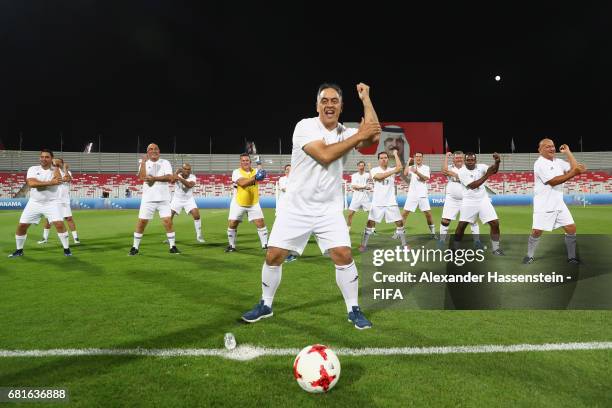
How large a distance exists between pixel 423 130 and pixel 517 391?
183 feet

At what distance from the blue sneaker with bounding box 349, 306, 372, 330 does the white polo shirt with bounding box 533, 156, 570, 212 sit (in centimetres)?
545

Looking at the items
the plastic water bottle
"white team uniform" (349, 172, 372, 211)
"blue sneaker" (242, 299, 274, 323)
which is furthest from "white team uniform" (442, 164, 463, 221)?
the plastic water bottle

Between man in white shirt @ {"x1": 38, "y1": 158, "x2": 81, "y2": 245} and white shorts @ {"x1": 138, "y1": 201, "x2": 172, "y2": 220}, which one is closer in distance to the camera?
white shorts @ {"x1": 138, "y1": 201, "x2": 172, "y2": 220}

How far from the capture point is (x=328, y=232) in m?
4.55

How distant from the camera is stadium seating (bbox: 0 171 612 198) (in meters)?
42.9

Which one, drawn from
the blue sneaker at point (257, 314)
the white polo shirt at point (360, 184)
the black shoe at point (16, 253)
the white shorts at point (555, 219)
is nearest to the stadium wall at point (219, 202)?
the white polo shirt at point (360, 184)

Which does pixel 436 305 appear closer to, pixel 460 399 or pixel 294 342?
pixel 294 342

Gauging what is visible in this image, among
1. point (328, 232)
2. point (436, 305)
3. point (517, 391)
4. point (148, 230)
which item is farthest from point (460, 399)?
point (148, 230)

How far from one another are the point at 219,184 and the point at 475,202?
136 feet

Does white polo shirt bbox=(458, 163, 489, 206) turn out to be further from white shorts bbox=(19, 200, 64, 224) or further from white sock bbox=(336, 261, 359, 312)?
white shorts bbox=(19, 200, 64, 224)

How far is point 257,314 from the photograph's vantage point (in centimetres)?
487

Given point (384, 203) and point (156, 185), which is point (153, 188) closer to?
point (156, 185)

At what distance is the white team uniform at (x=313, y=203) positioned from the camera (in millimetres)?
4508

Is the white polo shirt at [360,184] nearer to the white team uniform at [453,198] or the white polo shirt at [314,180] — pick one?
the white team uniform at [453,198]
